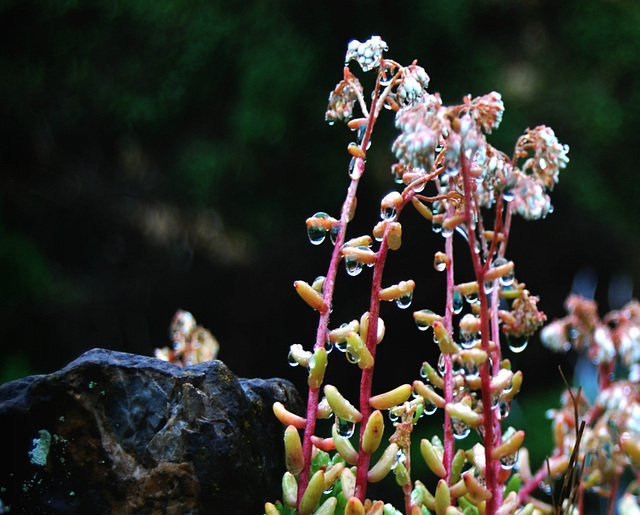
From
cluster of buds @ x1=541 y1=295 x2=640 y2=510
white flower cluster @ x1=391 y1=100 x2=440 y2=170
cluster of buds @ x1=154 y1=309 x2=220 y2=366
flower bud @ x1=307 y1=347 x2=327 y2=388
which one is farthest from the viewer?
cluster of buds @ x1=154 y1=309 x2=220 y2=366

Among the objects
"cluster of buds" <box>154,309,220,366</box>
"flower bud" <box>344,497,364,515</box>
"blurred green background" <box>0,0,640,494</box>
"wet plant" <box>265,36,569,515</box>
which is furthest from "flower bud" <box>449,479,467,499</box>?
"blurred green background" <box>0,0,640,494</box>

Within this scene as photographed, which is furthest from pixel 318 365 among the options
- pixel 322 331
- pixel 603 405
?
pixel 603 405

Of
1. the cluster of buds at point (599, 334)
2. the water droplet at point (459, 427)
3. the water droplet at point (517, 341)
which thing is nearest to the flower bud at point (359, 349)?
the water droplet at point (459, 427)

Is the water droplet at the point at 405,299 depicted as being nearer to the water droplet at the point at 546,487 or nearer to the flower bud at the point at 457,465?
the flower bud at the point at 457,465

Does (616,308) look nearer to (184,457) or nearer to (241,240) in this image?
(241,240)

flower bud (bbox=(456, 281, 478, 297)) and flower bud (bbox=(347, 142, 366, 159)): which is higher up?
flower bud (bbox=(347, 142, 366, 159))

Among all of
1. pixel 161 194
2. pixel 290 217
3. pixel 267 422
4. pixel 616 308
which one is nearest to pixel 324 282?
pixel 267 422

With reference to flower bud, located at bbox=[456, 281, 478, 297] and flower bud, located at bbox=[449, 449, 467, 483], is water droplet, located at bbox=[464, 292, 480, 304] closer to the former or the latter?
flower bud, located at bbox=[456, 281, 478, 297]
